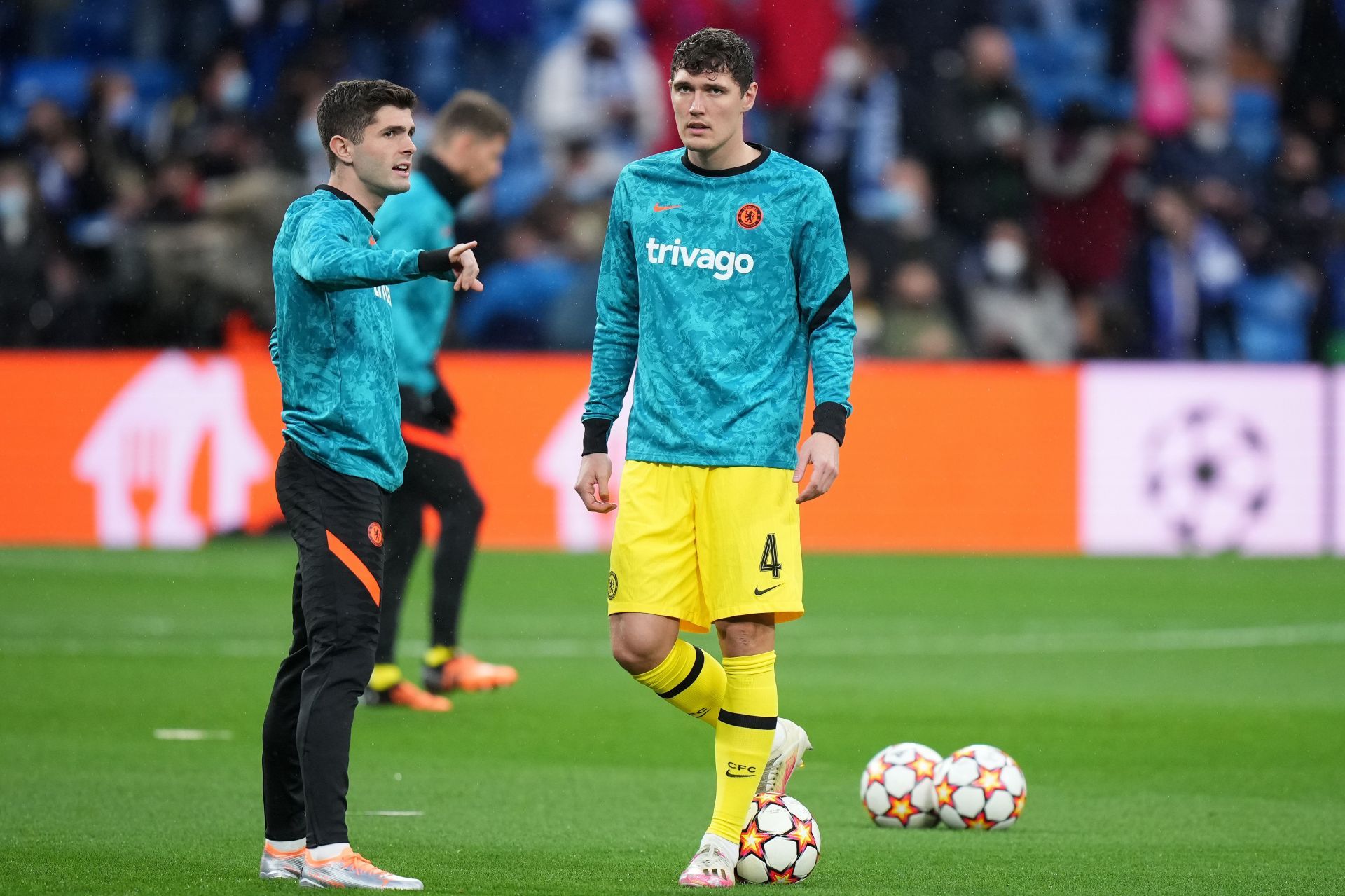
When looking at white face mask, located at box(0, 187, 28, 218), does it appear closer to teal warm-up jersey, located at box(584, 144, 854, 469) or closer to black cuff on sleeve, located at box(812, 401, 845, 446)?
teal warm-up jersey, located at box(584, 144, 854, 469)

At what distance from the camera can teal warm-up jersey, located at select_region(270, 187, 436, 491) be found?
5.46 m

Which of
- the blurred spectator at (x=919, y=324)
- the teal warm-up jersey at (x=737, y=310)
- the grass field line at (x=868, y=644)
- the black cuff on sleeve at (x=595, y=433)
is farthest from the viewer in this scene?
the blurred spectator at (x=919, y=324)

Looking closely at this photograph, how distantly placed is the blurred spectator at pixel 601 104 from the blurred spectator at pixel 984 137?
8.95 ft

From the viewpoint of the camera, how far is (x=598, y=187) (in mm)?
19391

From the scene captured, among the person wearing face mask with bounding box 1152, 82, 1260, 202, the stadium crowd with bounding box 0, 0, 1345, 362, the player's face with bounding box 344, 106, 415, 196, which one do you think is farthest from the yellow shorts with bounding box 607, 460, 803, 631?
the person wearing face mask with bounding box 1152, 82, 1260, 202

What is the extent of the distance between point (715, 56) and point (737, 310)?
70 cm

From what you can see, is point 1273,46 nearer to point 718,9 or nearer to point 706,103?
point 718,9

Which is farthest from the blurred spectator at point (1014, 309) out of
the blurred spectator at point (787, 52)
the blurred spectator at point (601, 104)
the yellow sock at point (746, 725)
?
the yellow sock at point (746, 725)

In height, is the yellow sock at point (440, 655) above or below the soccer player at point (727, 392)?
below

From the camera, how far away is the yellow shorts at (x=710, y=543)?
5.70m

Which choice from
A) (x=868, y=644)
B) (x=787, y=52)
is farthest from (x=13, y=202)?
(x=868, y=644)

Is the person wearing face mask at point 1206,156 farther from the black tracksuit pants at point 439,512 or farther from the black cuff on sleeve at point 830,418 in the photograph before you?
the black cuff on sleeve at point 830,418

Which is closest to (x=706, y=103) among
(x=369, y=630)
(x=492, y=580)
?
(x=369, y=630)

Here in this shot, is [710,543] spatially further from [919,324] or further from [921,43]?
[921,43]
